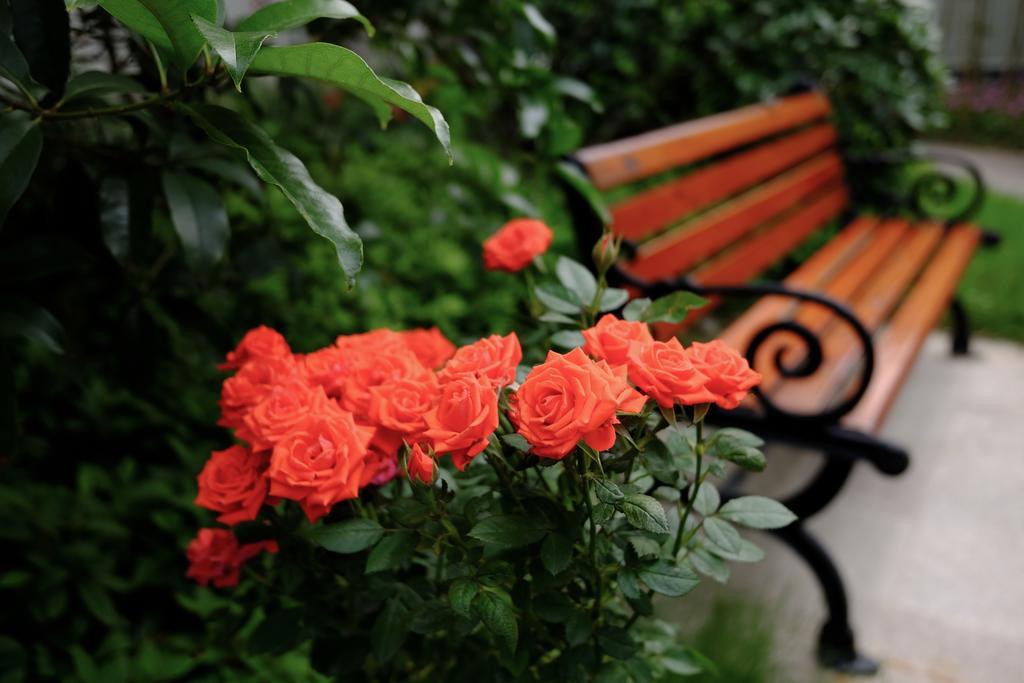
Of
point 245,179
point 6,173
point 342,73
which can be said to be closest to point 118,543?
point 245,179

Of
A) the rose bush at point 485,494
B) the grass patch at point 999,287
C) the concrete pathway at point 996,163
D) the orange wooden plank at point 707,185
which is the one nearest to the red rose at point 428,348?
the rose bush at point 485,494

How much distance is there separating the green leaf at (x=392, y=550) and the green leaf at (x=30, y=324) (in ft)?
1.68

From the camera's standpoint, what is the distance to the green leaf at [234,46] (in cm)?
72

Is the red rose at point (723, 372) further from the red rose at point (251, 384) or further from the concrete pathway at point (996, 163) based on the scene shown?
the concrete pathway at point (996, 163)

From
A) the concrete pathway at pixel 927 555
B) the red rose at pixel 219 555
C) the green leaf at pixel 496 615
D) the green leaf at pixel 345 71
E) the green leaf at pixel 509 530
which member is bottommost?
the concrete pathway at pixel 927 555

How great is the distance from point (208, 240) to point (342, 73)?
15.1 inches

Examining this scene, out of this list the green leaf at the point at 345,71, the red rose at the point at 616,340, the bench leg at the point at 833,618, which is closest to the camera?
A: the green leaf at the point at 345,71

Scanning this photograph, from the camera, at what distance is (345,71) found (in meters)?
0.86

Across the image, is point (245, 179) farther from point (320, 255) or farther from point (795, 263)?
point (795, 263)

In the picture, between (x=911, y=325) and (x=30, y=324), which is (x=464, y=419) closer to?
(x=30, y=324)

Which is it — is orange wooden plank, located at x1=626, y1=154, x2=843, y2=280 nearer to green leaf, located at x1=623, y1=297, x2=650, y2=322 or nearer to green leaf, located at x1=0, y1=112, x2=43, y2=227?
green leaf, located at x1=623, y1=297, x2=650, y2=322

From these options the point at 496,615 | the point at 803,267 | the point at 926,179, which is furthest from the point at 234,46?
the point at 926,179

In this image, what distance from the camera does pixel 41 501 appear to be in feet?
5.47

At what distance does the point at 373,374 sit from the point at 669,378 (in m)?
0.36
